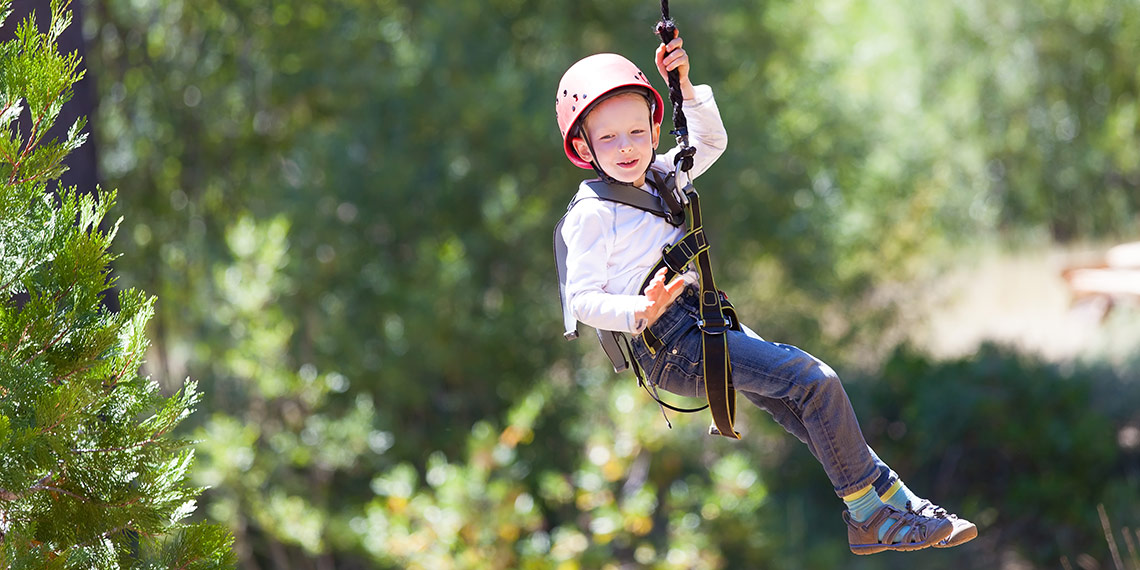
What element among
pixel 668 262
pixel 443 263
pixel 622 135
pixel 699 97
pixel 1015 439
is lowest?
pixel 668 262

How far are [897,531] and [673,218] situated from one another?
89 centimetres

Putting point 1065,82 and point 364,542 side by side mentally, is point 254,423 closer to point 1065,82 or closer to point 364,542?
point 364,542

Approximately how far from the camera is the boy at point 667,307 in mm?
2578

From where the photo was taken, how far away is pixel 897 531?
265 cm

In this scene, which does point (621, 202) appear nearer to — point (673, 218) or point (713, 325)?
point (673, 218)

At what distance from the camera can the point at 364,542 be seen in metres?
8.01

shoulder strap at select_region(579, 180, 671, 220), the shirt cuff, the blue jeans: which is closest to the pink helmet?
shoulder strap at select_region(579, 180, 671, 220)

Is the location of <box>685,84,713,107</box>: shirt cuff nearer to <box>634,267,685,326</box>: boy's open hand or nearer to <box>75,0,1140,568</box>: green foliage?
<box>634,267,685,326</box>: boy's open hand

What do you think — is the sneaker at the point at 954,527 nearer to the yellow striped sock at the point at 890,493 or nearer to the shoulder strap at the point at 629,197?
the yellow striped sock at the point at 890,493

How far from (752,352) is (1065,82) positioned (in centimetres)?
1786

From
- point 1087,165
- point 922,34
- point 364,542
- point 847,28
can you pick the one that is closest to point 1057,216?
point 1087,165

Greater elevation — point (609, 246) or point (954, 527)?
point (609, 246)

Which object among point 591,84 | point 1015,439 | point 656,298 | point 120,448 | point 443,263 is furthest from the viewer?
point 1015,439

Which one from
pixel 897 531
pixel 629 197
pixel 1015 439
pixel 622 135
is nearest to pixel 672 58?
pixel 622 135
